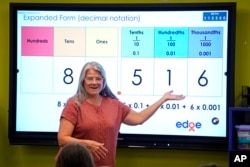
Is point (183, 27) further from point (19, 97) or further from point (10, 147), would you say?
point (10, 147)

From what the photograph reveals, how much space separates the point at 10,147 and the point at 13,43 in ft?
2.70

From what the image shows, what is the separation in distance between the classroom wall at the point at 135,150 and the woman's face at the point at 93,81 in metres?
0.90

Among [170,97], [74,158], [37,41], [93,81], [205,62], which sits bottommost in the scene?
[74,158]

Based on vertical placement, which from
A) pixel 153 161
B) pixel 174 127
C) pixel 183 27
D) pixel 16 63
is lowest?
pixel 153 161

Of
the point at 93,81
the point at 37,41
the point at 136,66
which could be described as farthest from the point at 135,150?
the point at 37,41

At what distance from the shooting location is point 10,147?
346 centimetres

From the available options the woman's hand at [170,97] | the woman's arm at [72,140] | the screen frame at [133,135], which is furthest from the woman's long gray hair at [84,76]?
the screen frame at [133,135]

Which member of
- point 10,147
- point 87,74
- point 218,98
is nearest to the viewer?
point 87,74

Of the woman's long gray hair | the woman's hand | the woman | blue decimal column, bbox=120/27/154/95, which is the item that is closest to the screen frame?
blue decimal column, bbox=120/27/154/95

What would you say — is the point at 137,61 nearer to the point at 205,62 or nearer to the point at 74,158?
the point at 205,62

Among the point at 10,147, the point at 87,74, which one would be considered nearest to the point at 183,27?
the point at 87,74

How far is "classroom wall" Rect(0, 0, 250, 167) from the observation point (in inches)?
125

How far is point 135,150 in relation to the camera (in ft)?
10.8

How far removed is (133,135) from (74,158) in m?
1.52
